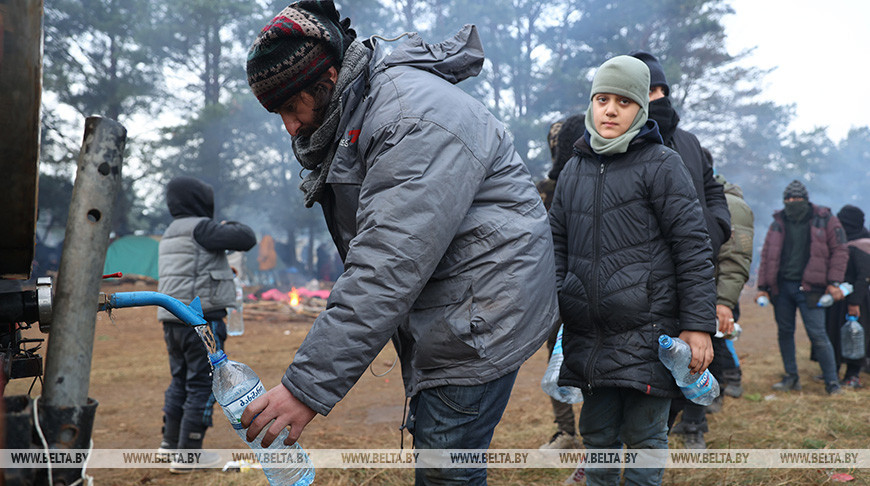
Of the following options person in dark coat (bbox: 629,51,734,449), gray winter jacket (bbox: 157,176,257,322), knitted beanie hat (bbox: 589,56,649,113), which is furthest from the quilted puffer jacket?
gray winter jacket (bbox: 157,176,257,322)

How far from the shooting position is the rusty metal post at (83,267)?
45.3 inches

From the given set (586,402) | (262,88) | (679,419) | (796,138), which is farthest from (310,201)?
(796,138)

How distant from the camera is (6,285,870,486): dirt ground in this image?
3752 mm

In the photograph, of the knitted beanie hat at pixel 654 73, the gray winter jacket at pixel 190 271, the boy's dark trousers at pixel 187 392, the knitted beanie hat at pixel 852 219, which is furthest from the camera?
the knitted beanie hat at pixel 852 219

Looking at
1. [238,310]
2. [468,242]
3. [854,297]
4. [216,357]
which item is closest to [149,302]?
[216,357]

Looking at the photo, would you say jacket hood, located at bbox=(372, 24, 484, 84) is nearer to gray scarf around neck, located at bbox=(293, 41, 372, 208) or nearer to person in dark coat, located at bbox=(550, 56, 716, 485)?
gray scarf around neck, located at bbox=(293, 41, 372, 208)

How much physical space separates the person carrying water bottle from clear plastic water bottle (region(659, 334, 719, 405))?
3120 mm

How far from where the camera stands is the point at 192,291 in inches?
181

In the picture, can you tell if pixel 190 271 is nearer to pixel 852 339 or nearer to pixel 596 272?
pixel 596 272

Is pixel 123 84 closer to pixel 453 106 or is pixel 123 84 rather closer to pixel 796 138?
pixel 453 106

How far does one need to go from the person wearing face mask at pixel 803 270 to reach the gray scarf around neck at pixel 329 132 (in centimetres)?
628

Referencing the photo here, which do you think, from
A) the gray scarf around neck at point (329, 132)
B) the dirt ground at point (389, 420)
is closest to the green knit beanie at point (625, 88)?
the gray scarf around neck at point (329, 132)

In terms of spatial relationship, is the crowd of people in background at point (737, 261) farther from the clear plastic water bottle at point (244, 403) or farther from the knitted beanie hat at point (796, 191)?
the clear plastic water bottle at point (244, 403)

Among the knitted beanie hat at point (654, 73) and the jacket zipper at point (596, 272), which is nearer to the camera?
the jacket zipper at point (596, 272)
